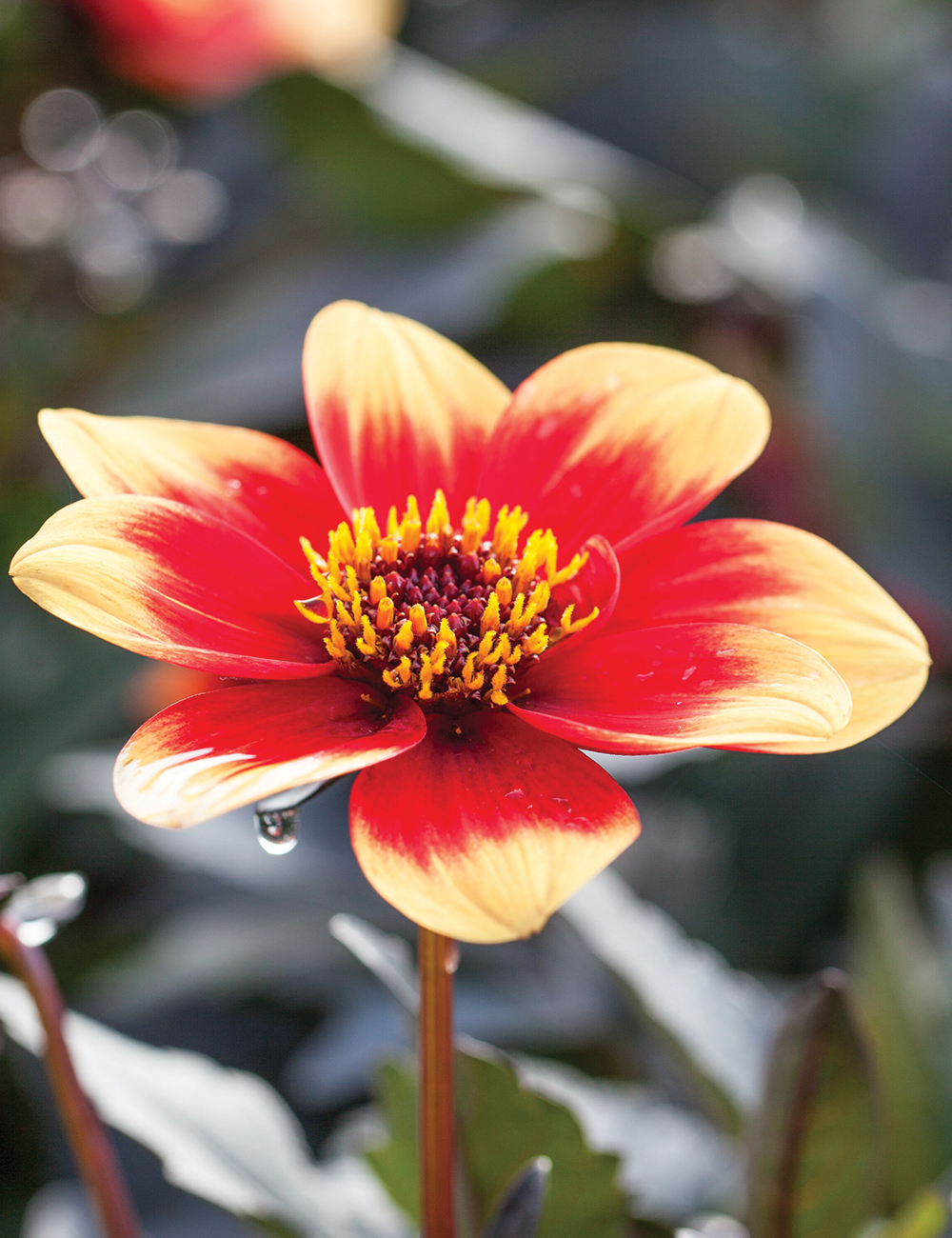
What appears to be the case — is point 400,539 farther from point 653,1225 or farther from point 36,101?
point 36,101

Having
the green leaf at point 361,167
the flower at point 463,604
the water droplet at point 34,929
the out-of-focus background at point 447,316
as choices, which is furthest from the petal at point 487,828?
the green leaf at point 361,167

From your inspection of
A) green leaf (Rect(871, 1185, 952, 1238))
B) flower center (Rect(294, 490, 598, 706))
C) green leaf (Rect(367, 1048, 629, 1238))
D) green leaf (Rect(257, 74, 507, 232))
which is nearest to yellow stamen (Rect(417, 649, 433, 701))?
flower center (Rect(294, 490, 598, 706))

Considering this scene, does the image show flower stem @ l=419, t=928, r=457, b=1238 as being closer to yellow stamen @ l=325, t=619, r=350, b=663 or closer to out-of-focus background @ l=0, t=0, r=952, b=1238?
yellow stamen @ l=325, t=619, r=350, b=663

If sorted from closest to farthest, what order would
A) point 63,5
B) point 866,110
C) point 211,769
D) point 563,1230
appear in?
point 211,769
point 563,1230
point 63,5
point 866,110

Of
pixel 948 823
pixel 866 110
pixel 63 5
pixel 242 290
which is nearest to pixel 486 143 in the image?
pixel 242 290

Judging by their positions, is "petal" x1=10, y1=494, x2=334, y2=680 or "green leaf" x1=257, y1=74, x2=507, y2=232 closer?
"petal" x1=10, y1=494, x2=334, y2=680

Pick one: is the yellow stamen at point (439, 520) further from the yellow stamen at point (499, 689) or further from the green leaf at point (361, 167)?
the green leaf at point (361, 167)
